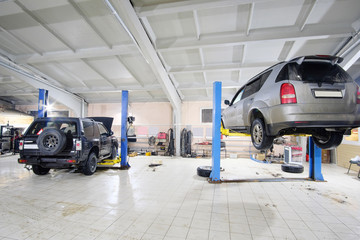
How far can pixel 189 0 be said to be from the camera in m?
4.07

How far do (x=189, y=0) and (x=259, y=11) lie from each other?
179 centimetres

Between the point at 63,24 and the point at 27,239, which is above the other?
the point at 63,24

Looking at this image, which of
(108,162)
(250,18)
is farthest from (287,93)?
(108,162)

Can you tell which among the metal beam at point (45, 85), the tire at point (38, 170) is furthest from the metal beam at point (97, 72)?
the tire at point (38, 170)

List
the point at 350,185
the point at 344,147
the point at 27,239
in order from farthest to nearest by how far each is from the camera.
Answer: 1. the point at 344,147
2. the point at 350,185
3. the point at 27,239

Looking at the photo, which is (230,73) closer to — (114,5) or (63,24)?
(114,5)

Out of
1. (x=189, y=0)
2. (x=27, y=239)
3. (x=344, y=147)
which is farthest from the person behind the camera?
(x=344, y=147)

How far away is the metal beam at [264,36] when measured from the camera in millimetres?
4633

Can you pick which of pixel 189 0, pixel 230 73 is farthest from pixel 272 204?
pixel 230 73

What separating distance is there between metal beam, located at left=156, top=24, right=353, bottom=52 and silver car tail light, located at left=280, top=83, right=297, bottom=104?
3504mm

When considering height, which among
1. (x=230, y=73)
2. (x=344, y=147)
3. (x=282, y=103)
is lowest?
(x=344, y=147)

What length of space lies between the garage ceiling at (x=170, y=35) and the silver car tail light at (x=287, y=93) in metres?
2.77

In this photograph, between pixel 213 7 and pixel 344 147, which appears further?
pixel 344 147

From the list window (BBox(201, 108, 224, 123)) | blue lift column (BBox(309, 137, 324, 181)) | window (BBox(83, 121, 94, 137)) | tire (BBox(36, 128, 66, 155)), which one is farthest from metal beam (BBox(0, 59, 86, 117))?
blue lift column (BBox(309, 137, 324, 181))
